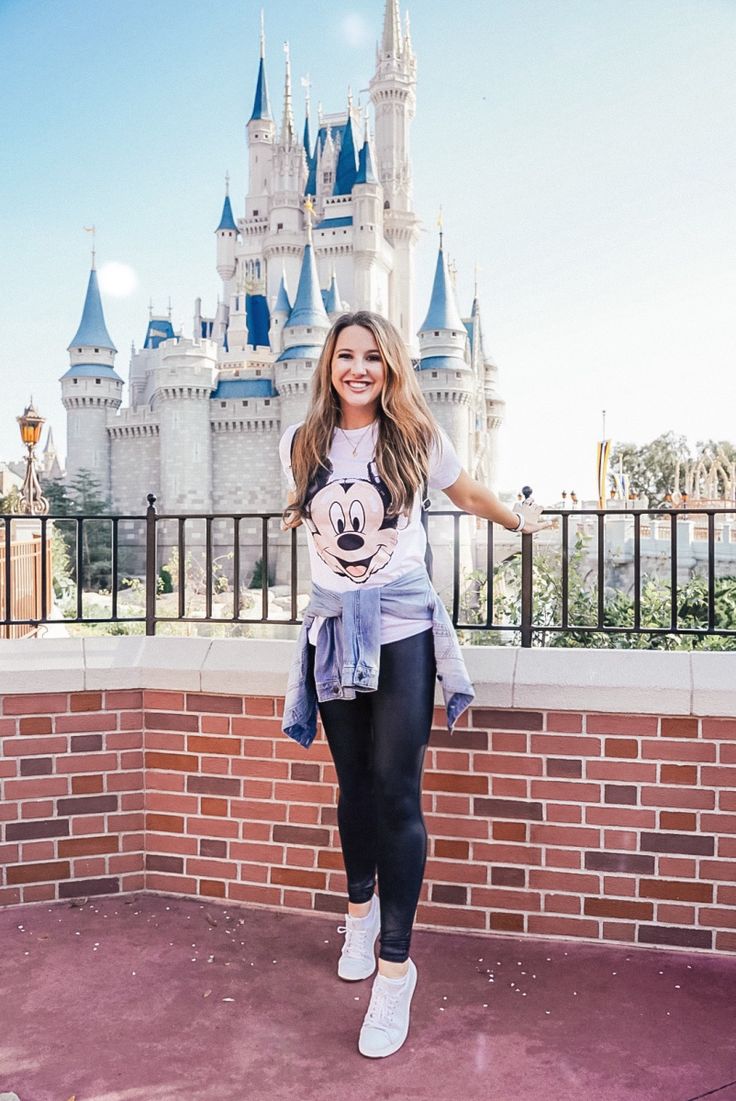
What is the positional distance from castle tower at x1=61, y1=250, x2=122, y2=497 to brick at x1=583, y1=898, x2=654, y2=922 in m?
43.8

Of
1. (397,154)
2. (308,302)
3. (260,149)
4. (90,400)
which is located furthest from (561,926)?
(260,149)

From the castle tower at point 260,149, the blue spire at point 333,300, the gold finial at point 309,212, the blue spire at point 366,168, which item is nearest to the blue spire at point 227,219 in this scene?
the castle tower at point 260,149

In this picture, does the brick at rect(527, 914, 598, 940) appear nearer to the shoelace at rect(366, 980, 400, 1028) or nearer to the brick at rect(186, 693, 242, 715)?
the shoelace at rect(366, 980, 400, 1028)

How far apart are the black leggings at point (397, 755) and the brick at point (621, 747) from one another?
69 centimetres

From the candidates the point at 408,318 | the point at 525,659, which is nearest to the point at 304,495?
the point at 525,659

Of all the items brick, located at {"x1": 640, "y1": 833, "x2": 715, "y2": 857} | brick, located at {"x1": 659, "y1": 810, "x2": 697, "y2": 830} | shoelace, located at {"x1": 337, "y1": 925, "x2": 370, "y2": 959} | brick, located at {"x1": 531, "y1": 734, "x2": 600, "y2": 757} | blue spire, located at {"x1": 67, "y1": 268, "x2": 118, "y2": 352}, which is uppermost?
blue spire, located at {"x1": 67, "y1": 268, "x2": 118, "y2": 352}

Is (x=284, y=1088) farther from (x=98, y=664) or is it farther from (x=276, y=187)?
(x=276, y=187)

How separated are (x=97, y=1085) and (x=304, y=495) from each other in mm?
1410

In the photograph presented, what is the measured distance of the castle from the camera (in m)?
42.0

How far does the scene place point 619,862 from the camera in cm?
252

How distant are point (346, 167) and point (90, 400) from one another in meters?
22.7

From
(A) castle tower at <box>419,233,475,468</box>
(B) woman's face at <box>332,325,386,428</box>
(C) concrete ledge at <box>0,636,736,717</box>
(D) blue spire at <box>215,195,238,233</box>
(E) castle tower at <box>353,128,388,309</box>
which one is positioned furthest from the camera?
(D) blue spire at <box>215,195,238,233</box>

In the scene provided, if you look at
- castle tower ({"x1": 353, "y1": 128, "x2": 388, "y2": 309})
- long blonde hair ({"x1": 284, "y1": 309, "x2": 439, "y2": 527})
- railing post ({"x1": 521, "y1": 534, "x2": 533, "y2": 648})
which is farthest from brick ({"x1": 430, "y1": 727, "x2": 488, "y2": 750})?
castle tower ({"x1": 353, "y1": 128, "x2": 388, "y2": 309})

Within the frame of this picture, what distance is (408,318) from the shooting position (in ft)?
175
